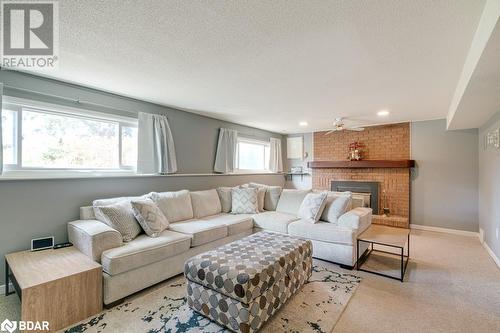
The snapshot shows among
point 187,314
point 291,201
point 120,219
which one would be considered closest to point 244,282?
point 187,314

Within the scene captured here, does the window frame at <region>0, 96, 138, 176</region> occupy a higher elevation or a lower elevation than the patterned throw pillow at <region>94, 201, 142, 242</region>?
higher

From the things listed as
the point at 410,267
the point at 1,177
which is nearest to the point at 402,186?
the point at 410,267

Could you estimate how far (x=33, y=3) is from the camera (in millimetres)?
1514

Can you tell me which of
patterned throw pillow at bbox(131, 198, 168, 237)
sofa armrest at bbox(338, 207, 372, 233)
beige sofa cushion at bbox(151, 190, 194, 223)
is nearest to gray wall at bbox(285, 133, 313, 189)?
sofa armrest at bbox(338, 207, 372, 233)

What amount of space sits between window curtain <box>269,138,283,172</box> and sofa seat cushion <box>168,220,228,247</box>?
3421mm

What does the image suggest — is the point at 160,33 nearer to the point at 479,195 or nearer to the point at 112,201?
the point at 112,201

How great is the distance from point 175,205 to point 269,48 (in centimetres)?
244

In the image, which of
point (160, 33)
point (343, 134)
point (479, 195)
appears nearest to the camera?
point (160, 33)

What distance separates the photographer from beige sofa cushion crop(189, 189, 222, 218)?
12.3 feet

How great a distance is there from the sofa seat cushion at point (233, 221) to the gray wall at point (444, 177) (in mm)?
3769

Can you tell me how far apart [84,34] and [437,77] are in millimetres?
3404

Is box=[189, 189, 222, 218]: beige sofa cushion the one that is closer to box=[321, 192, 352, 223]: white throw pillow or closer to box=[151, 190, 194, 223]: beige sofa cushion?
box=[151, 190, 194, 223]: beige sofa cushion

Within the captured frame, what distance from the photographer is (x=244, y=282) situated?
5.60 ft

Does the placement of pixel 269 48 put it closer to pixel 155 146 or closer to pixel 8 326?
pixel 155 146
